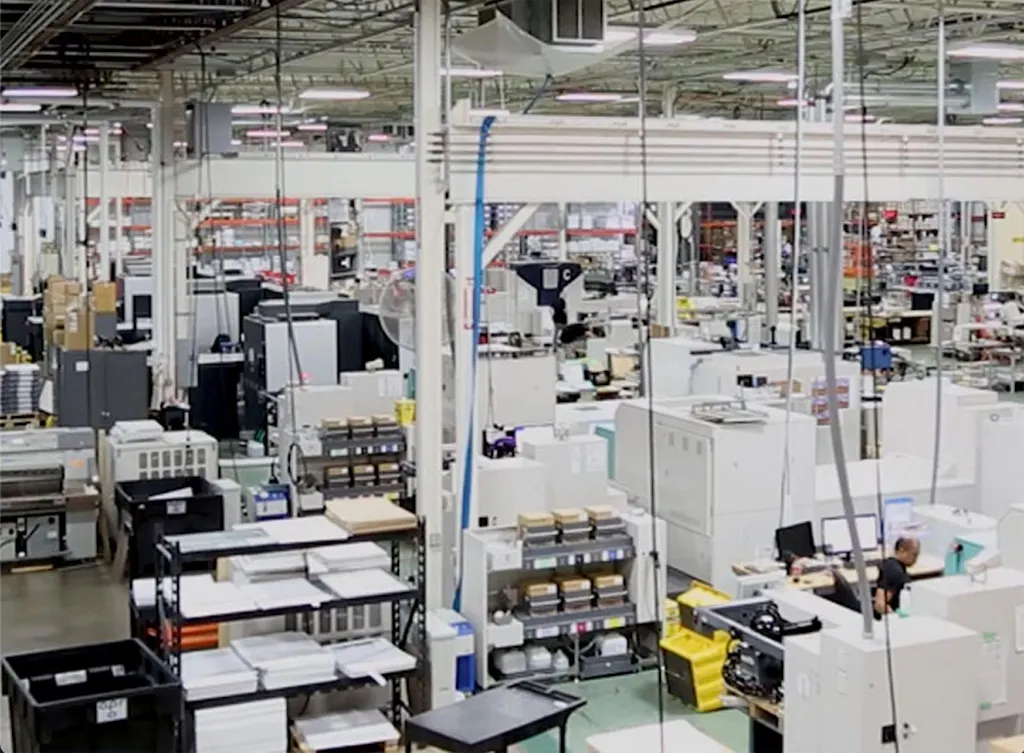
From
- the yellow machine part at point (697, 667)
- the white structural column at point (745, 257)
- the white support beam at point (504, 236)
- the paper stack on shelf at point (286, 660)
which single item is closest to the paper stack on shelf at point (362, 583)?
the paper stack on shelf at point (286, 660)

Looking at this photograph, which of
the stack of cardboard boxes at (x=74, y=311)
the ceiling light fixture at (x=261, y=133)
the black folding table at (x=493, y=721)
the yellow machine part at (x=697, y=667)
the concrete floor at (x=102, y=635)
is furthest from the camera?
the ceiling light fixture at (x=261, y=133)

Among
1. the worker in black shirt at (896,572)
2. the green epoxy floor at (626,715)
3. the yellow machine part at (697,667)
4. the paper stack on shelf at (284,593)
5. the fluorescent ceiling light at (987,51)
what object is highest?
the fluorescent ceiling light at (987,51)

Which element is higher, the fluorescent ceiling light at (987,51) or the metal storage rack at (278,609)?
the fluorescent ceiling light at (987,51)

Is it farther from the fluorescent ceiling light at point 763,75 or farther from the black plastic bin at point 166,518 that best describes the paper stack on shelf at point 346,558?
the fluorescent ceiling light at point 763,75

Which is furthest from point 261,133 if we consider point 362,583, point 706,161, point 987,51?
point 362,583

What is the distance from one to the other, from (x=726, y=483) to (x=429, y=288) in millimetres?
2805

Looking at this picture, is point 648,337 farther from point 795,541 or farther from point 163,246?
point 163,246

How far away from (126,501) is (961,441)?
6.52 m

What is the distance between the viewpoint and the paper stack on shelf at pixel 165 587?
7.28 m

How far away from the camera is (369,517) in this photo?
7875 mm

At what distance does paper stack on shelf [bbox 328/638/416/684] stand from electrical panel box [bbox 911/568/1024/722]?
2.56m

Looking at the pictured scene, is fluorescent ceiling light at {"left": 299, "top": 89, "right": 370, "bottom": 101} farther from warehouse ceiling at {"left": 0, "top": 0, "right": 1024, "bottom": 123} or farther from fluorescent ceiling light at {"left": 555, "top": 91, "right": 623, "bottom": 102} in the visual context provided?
fluorescent ceiling light at {"left": 555, "top": 91, "right": 623, "bottom": 102}

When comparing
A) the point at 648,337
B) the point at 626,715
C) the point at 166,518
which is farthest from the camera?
the point at 166,518

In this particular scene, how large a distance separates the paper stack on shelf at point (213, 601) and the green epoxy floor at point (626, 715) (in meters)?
1.83
